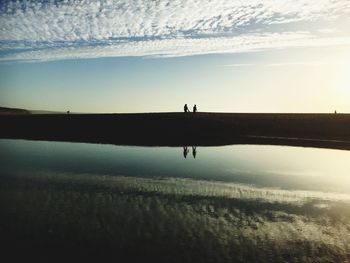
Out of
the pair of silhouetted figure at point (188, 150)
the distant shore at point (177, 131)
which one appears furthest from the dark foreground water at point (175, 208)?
the distant shore at point (177, 131)

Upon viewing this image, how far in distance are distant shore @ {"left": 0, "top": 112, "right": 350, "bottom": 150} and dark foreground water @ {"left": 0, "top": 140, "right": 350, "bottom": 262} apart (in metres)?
14.4

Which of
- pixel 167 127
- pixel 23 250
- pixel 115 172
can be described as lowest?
pixel 23 250

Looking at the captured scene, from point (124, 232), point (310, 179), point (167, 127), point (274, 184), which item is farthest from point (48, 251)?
point (167, 127)

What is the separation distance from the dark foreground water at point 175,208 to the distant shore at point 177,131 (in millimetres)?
14421

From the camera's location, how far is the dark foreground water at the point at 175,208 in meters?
15.8

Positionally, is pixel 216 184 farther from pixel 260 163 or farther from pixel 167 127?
pixel 167 127

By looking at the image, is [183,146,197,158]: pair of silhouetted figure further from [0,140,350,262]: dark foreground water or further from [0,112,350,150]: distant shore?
[0,112,350,150]: distant shore

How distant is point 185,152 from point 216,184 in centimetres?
1582

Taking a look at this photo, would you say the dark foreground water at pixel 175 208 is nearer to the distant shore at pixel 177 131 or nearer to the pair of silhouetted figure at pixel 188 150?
the pair of silhouetted figure at pixel 188 150

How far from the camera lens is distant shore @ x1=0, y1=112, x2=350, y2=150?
2130 inches

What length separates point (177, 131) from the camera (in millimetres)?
60219

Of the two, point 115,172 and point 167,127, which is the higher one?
point 167,127

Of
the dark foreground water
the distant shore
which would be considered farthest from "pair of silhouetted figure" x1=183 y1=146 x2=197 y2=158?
the distant shore

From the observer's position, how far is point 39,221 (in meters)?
18.6
